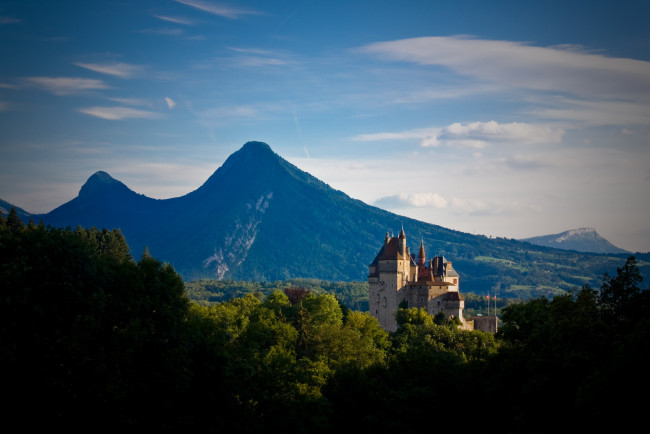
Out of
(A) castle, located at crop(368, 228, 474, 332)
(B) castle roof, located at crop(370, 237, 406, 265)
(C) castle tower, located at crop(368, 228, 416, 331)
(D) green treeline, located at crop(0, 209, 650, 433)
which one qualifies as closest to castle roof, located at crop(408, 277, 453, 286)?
(A) castle, located at crop(368, 228, 474, 332)

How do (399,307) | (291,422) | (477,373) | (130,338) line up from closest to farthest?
(130,338)
(291,422)
(477,373)
(399,307)

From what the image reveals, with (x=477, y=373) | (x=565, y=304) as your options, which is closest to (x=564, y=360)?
(x=565, y=304)

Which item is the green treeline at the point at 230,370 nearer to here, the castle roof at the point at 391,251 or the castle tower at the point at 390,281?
the castle tower at the point at 390,281

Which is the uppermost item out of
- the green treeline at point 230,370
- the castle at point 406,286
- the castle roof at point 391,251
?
the castle roof at point 391,251

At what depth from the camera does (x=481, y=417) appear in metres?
51.2

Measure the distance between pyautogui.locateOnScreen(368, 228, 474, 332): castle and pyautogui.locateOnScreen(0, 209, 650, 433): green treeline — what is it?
58.6 meters

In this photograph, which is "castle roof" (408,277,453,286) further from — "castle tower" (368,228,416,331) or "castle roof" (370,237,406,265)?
"castle roof" (370,237,406,265)

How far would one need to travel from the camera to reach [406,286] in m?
122

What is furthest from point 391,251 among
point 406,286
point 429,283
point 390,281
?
point 429,283

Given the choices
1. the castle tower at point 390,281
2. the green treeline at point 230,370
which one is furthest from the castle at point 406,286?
the green treeline at point 230,370

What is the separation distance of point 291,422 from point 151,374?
1084cm

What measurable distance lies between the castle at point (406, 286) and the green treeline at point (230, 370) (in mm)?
58562

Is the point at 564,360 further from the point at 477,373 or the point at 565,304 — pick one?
the point at 477,373

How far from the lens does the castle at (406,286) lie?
11806cm
